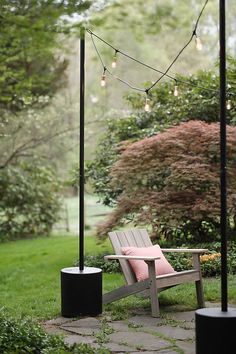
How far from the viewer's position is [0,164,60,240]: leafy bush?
13250 millimetres

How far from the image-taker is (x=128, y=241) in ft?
18.9

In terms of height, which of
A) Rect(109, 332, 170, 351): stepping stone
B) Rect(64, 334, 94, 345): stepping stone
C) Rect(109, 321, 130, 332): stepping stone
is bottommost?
Rect(64, 334, 94, 345): stepping stone

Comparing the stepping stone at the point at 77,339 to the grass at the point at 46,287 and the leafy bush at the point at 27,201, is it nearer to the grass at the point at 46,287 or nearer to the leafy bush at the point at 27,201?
the grass at the point at 46,287

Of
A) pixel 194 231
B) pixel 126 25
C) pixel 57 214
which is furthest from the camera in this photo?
pixel 57 214

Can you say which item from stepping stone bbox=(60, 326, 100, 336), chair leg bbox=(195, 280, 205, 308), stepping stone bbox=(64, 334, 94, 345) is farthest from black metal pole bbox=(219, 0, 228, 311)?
chair leg bbox=(195, 280, 205, 308)

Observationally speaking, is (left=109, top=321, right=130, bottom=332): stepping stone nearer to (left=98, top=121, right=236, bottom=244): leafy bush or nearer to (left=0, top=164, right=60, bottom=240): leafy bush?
(left=98, top=121, right=236, bottom=244): leafy bush

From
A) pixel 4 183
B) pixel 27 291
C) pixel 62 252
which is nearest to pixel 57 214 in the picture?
pixel 4 183

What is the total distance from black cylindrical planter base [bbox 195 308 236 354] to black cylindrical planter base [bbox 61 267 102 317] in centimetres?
171

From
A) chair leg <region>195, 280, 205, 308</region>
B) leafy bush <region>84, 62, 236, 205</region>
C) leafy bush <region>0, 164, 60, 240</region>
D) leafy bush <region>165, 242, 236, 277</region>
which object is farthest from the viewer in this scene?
leafy bush <region>0, 164, 60, 240</region>

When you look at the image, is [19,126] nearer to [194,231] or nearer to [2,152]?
[2,152]

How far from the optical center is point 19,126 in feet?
48.5

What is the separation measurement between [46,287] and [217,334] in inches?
140

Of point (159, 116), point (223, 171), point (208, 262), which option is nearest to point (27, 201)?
point (159, 116)

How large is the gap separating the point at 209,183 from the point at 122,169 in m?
1.23
